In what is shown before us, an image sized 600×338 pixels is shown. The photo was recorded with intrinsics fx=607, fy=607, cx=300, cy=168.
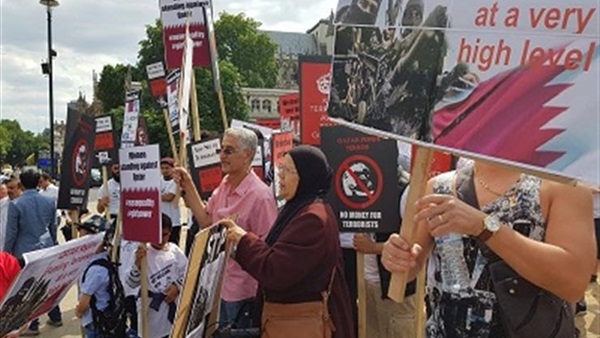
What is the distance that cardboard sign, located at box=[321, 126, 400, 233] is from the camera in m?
3.54

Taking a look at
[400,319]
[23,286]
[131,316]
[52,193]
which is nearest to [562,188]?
[23,286]

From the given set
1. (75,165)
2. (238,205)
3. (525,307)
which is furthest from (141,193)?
(525,307)

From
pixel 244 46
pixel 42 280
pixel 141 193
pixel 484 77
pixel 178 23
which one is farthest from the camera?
pixel 244 46

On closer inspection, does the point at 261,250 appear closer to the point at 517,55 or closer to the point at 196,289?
the point at 196,289

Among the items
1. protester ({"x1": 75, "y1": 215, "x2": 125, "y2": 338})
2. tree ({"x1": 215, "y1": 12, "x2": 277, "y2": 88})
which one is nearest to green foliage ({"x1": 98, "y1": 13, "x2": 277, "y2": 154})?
tree ({"x1": 215, "y1": 12, "x2": 277, "y2": 88})

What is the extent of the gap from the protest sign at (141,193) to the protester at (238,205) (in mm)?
279

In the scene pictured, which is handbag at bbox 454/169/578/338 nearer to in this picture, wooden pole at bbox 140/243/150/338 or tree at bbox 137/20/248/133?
wooden pole at bbox 140/243/150/338

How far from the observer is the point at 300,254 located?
2879 millimetres

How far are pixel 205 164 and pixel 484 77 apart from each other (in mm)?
3821

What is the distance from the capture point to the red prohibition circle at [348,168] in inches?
140

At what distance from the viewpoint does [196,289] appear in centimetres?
260

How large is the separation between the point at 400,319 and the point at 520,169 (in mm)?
2900

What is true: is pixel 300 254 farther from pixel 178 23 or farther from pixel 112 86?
pixel 112 86

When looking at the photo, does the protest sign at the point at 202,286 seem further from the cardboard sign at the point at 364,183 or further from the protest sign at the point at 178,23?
the protest sign at the point at 178,23
